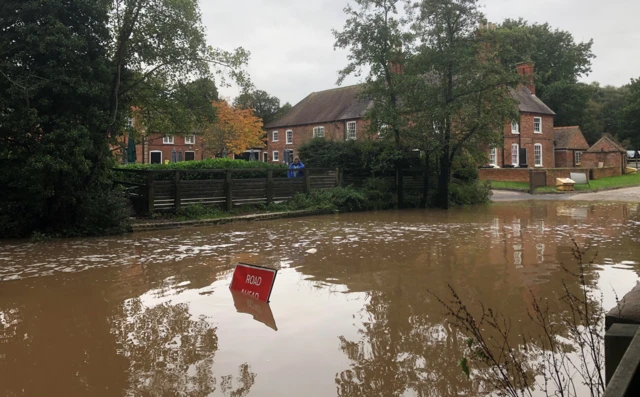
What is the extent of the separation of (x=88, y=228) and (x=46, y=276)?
5.50 meters

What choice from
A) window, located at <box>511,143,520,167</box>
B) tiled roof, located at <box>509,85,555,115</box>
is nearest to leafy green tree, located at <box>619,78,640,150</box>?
tiled roof, located at <box>509,85,555,115</box>

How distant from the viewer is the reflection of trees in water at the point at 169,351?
4.39 meters

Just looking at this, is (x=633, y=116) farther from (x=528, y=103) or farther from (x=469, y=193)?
(x=469, y=193)

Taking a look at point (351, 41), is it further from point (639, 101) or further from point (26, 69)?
point (639, 101)

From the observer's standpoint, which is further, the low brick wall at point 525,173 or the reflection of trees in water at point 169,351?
the low brick wall at point 525,173

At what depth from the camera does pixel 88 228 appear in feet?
46.5

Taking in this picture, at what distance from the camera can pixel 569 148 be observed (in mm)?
48562

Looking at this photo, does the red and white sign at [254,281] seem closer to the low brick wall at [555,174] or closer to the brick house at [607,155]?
the low brick wall at [555,174]

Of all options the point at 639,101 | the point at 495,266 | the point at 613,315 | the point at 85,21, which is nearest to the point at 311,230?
the point at 495,266

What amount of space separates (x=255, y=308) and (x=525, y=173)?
32.8 metres

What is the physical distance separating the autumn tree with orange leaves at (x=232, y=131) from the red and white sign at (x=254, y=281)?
41.2 metres

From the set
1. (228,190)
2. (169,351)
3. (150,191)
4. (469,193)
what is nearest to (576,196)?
(469,193)

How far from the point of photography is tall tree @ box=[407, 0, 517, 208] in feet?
67.2

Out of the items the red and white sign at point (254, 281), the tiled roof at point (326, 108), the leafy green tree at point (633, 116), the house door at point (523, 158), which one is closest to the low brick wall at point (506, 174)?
the house door at point (523, 158)
